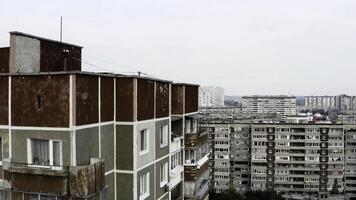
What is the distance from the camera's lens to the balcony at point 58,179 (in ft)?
30.0

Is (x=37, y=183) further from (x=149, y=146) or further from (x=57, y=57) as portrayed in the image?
(x=57, y=57)

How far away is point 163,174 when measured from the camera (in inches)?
563

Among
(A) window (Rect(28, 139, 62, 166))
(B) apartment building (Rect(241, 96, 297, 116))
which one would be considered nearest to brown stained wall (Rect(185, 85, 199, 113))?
(A) window (Rect(28, 139, 62, 166))

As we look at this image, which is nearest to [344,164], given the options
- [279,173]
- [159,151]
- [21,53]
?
[279,173]

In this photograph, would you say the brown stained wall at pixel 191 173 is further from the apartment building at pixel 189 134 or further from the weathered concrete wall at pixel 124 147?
the weathered concrete wall at pixel 124 147

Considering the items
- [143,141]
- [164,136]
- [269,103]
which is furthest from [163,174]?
[269,103]

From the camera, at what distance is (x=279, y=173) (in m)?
71.8

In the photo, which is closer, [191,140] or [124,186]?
[124,186]

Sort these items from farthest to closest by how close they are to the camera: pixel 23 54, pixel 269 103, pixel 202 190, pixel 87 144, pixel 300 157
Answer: pixel 269 103, pixel 300 157, pixel 202 190, pixel 23 54, pixel 87 144

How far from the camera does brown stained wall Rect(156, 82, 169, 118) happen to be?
13141mm

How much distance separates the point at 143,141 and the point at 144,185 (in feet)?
4.95

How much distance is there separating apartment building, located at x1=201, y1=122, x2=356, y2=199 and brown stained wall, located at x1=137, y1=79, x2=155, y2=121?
201ft

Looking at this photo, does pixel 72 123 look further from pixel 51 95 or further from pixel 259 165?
pixel 259 165

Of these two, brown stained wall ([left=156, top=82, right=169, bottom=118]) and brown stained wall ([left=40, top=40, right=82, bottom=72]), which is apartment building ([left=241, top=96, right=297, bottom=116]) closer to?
brown stained wall ([left=156, top=82, right=169, bottom=118])
